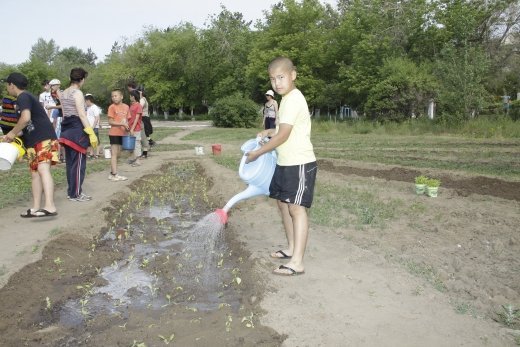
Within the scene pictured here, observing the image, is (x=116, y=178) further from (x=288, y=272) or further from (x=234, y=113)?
(x=234, y=113)

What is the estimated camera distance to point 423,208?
24.4 feet

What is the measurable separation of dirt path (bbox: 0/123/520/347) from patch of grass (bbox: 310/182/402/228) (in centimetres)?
30

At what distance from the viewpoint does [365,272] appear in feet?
15.3

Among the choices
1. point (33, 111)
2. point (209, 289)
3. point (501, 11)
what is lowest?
point (209, 289)

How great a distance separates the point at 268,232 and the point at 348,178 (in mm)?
4668

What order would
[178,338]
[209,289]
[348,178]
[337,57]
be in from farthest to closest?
[337,57]
[348,178]
[209,289]
[178,338]

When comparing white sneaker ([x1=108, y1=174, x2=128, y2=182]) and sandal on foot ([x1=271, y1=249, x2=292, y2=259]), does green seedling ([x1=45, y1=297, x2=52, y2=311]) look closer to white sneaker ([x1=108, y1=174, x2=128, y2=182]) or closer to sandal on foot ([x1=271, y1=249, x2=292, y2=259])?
sandal on foot ([x1=271, y1=249, x2=292, y2=259])

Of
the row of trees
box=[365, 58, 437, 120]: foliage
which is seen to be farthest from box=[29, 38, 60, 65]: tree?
box=[365, 58, 437, 120]: foliage

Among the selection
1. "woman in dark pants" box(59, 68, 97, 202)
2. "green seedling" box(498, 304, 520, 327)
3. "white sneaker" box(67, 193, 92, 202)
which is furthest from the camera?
"white sneaker" box(67, 193, 92, 202)

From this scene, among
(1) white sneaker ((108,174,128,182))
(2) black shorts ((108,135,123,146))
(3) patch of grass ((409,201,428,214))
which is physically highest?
(2) black shorts ((108,135,123,146))

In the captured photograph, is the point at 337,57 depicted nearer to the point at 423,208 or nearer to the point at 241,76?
the point at 241,76

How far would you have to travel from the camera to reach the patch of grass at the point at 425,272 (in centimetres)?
441

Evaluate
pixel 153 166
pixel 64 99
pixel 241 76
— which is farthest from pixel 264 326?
pixel 241 76

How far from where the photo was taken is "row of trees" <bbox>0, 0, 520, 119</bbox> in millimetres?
27172
